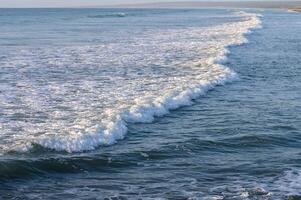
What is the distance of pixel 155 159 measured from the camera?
35.5 feet

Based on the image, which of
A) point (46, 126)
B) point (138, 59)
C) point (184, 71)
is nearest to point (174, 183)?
point (46, 126)

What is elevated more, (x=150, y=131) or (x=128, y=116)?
(x=128, y=116)

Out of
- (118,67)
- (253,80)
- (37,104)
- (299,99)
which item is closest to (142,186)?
(37,104)

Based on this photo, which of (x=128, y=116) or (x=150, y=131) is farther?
(x=128, y=116)

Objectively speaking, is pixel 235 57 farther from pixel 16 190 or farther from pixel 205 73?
pixel 16 190

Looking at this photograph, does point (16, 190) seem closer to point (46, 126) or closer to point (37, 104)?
point (46, 126)

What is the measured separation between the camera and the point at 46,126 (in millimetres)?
12945

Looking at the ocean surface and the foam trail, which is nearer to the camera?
the ocean surface

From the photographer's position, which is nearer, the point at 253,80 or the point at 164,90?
the point at 164,90

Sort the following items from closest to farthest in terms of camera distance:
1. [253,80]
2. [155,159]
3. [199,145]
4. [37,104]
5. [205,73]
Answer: [155,159] → [199,145] → [37,104] → [253,80] → [205,73]

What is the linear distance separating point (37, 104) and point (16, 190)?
6.68m

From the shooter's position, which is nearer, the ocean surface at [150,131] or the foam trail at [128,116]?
the ocean surface at [150,131]

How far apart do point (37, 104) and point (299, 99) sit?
24.4ft

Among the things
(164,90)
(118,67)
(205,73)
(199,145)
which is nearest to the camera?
(199,145)
